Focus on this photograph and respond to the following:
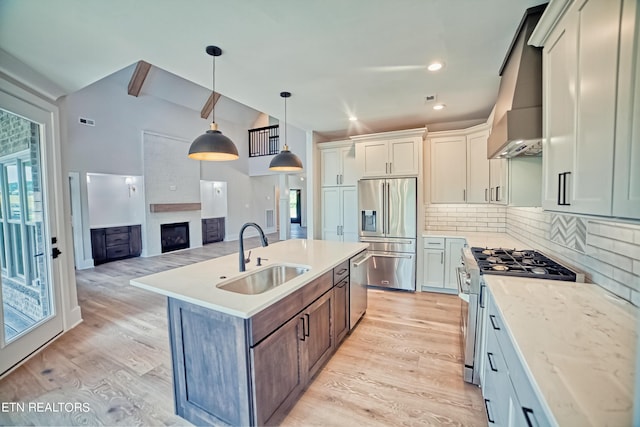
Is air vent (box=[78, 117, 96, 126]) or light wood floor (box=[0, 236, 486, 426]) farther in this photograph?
air vent (box=[78, 117, 96, 126])

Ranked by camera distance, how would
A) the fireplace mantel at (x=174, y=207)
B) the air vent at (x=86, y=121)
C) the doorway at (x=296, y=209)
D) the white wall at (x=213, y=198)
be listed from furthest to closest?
the doorway at (x=296, y=209), the white wall at (x=213, y=198), the fireplace mantel at (x=174, y=207), the air vent at (x=86, y=121)

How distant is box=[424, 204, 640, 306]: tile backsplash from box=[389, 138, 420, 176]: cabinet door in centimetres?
147

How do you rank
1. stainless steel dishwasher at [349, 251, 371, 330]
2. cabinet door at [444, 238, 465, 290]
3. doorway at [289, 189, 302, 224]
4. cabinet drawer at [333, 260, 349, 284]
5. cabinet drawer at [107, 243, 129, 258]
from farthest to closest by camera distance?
doorway at [289, 189, 302, 224], cabinet drawer at [107, 243, 129, 258], cabinet door at [444, 238, 465, 290], stainless steel dishwasher at [349, 251, 371, 330], cabinet drawer at [333, 260, 349, 284]

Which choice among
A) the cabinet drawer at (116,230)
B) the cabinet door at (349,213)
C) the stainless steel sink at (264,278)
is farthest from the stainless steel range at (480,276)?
the cabinet drawer at (116,230)

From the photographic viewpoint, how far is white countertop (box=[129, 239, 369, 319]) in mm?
1447

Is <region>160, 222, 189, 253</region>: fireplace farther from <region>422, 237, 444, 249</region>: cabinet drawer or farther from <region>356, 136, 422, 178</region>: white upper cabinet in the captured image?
<region>422, 237, 444, 249</region>: cabinet drawer

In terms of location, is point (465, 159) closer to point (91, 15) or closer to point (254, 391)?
point (254, 391)

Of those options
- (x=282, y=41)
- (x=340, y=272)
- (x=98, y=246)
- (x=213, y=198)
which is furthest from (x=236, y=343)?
(x=213, y=198)

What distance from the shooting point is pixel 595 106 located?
108 cm

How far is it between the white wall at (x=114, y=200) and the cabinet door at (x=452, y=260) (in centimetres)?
705

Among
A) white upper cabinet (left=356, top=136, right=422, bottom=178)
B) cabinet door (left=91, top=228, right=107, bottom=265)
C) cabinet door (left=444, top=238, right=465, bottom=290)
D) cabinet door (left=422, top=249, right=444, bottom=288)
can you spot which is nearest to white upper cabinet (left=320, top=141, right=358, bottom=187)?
white upper cabinet (left=356, top=136, right=422, bottom=178)

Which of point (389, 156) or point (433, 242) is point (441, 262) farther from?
point (389, 156)

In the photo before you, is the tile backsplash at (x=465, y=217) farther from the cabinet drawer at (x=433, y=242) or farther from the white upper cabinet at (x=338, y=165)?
the white upper cabinet at (x=338, y=165)

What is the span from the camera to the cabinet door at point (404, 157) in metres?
4.09
